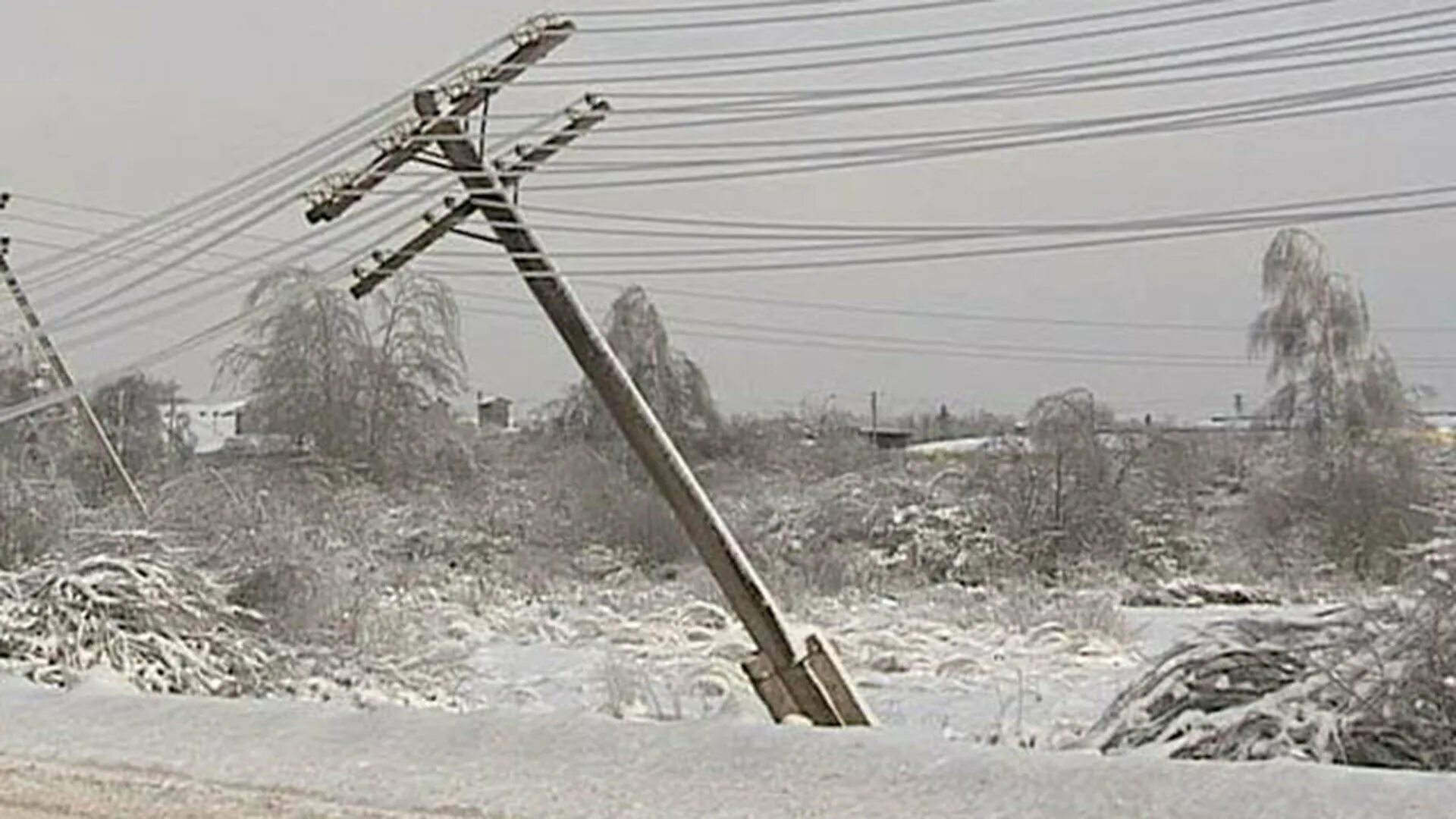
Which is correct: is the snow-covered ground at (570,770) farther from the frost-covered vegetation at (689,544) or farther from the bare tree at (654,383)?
the bare tree at (654,383)

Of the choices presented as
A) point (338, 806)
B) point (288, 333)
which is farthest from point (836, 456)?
point (338, 806)

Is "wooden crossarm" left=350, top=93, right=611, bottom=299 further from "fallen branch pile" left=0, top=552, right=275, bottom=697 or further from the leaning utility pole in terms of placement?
"fallen branch pile" left=0, top=552, right=275, bottom=697

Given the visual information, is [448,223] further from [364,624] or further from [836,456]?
[836,456]

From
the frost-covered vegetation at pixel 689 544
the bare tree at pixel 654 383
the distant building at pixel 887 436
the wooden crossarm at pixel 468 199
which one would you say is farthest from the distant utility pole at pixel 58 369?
the distant building at pixel 887 436

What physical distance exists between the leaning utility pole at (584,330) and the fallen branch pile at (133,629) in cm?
571

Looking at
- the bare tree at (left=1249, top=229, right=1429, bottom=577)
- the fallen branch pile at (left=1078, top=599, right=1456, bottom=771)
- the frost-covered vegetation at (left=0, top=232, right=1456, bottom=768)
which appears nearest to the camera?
the fallen branch pile at (left=1078, top=599, right=1456, bottom=771)

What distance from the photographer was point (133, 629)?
21.6 m

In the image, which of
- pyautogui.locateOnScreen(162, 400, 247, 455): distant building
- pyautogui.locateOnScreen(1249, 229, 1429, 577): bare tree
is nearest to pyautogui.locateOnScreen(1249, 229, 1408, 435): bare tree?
pyautogui.locateOnScreen(1249, 229, 1429, 577): bare tree

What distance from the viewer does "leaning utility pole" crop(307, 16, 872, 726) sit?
16.3 meters

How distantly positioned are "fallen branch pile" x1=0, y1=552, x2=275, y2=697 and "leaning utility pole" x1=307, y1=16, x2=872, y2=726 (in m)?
5.71

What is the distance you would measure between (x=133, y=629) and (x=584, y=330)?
7739 mm

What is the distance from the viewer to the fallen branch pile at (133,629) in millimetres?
20625

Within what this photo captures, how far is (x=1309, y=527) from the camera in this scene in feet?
142

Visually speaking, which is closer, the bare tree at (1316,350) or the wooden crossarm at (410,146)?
the wooden crossarm at (410,146)
